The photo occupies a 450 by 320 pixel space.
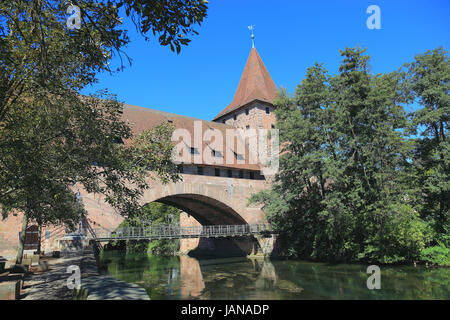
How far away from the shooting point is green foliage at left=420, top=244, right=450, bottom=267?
1539 cm

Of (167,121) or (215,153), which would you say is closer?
(215,153)

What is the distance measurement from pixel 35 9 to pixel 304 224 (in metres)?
19.6

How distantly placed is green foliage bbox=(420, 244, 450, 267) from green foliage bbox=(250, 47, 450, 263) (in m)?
0.30

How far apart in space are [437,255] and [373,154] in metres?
5.99

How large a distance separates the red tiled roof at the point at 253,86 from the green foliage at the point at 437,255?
17736 mm

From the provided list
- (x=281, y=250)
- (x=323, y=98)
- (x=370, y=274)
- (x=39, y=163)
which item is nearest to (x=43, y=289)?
(x=39, y=163)

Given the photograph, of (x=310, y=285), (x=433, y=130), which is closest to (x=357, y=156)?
(x=433, y=130)

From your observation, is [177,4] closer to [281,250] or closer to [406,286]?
[406,286]

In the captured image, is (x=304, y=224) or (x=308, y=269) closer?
(x=308, y=269)

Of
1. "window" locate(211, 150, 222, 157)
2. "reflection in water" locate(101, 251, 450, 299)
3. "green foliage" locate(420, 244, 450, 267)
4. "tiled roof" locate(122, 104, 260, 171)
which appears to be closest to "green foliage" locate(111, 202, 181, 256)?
"tiled roof" locate(122, 104, 260, 171)

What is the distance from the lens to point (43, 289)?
273 inches

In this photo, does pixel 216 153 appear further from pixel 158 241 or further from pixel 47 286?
pixel 47 286

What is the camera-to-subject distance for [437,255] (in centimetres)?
1566

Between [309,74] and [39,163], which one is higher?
[309,74]
